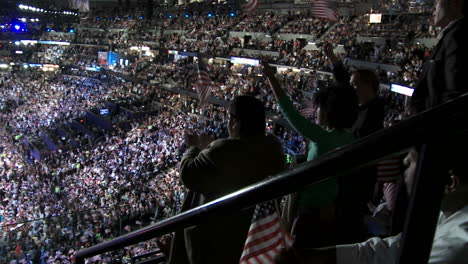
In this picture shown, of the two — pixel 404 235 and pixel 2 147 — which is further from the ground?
pixel 404 235

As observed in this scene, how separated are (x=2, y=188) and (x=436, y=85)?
2069 centimetres

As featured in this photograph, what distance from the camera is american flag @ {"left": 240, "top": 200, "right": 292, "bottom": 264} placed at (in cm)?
145

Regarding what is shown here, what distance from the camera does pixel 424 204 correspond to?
2.52ft

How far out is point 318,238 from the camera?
2.90 metres

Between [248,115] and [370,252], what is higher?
[248,115]

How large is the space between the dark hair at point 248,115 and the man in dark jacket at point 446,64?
101cm

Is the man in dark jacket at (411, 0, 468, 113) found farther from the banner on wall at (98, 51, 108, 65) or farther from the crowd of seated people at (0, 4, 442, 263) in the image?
the banner on wall at (98, 51, 108, 65)

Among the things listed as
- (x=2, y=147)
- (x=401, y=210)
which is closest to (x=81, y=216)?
(x=401, y=210)

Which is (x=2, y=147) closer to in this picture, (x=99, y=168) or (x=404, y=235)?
(x=99, y=168)

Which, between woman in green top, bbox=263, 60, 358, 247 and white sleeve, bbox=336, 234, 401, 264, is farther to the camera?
woman in green top, bbox=263, 60, 358, 247

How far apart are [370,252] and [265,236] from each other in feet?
1.29

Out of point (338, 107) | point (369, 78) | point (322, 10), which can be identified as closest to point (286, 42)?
point (322, 10)

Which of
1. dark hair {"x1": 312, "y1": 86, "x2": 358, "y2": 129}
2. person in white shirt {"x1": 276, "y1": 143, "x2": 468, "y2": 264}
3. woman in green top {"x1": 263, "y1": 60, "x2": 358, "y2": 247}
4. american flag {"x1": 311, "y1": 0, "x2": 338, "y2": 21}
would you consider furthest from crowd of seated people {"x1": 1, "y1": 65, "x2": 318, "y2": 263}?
person in white shirt {"x1": 276, "y1": 143, "x2": 468, "y2": 264}

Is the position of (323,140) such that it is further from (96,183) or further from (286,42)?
(286,42)
